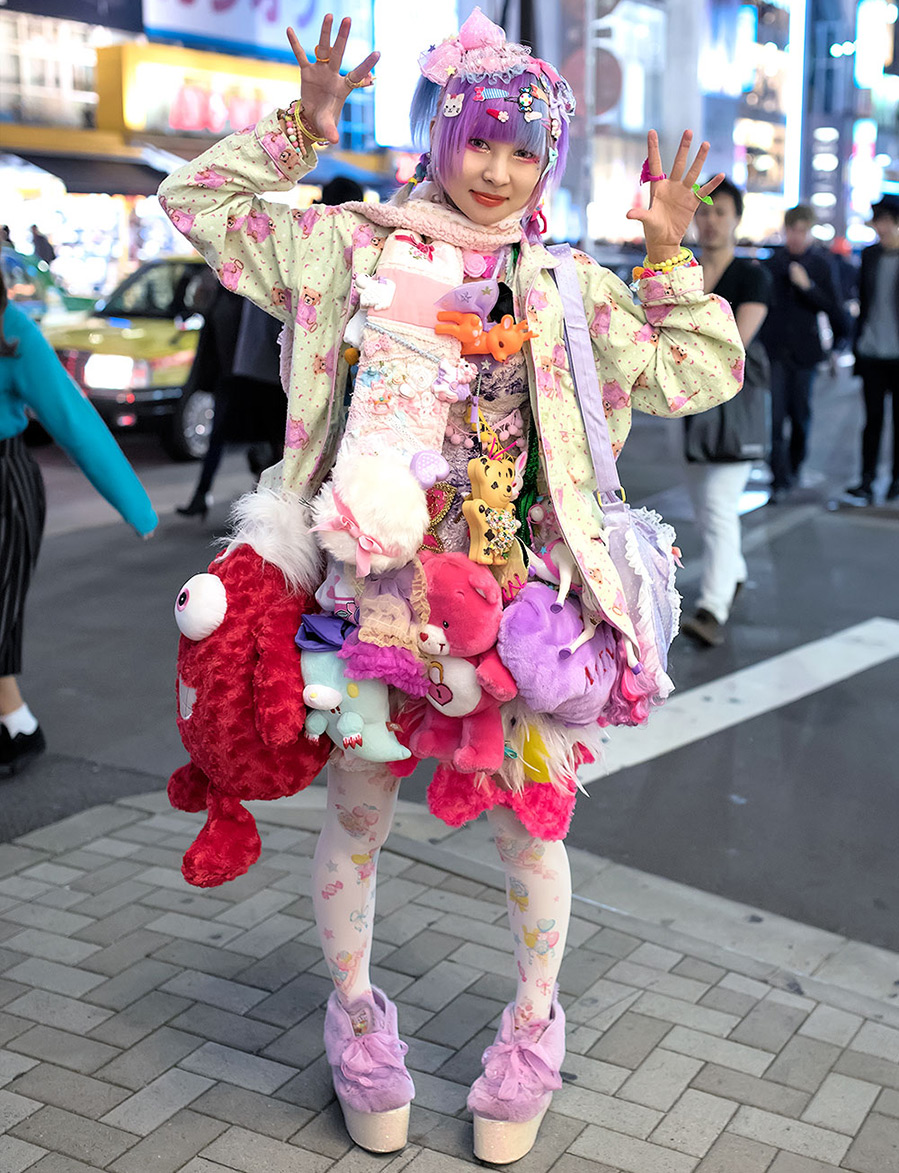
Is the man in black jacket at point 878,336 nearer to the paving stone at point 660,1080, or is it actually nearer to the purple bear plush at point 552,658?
the paving stone at point 660,1080

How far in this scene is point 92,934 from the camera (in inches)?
141

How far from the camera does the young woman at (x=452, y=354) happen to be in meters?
2.48

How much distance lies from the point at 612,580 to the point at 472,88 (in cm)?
95

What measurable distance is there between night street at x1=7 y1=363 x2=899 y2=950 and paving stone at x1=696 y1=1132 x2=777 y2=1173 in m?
1.20

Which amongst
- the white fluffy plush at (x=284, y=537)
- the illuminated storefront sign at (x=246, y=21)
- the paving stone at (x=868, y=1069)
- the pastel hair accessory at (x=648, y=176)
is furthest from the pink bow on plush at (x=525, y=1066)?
the illuminated storefront sign at (x=246, y=21)

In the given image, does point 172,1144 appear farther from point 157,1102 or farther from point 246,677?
point 246,677

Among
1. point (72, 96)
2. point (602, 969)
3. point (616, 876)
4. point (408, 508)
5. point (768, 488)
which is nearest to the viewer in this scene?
point (408, 508)

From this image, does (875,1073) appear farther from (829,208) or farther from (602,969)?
(829,208)

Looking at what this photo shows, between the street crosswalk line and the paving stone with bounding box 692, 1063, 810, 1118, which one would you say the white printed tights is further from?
the street crosswalk line

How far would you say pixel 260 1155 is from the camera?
267cm

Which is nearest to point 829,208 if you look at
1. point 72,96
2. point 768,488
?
point 72,96

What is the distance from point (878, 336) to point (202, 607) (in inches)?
322

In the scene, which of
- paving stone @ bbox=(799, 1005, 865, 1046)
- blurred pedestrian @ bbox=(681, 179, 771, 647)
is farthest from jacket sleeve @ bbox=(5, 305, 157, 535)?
blurred pedestrian @ bbox=(681, 179, 771, 647)

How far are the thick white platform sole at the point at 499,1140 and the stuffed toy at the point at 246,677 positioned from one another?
717 millimetres
